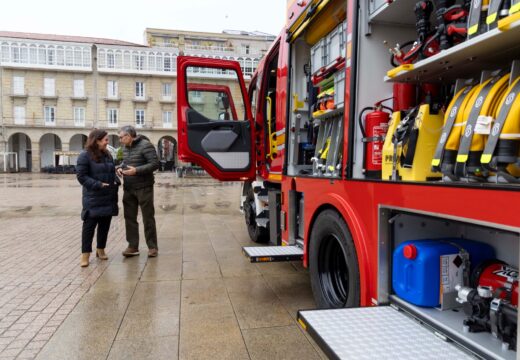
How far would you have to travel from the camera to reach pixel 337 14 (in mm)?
3633

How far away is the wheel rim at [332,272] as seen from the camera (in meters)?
3.46

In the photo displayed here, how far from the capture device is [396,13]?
2916 mm

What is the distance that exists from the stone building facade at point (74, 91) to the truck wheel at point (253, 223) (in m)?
45.5

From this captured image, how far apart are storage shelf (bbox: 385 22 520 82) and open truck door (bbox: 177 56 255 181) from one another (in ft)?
10.6

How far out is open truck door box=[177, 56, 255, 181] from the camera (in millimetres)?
5598

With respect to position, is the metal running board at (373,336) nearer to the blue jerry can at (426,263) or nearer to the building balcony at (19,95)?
the blue jerry can at (426,263)

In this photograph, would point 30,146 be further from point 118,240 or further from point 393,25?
point 393,25

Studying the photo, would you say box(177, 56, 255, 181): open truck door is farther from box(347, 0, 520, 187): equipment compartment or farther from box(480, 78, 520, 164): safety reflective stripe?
box(480, 78, 520, 164): safety reflective stripe

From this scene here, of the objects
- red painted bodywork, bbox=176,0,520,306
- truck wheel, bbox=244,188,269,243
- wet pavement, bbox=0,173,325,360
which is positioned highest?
red painted bodywork, bbox=176,0,520,306

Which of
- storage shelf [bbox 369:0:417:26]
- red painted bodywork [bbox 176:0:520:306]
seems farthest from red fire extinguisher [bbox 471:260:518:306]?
storage shelf [bbox 369:0:417:26]

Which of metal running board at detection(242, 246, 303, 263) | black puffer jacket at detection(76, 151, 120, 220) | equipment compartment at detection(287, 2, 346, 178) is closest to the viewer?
equipment compartment at detection(287, 2, 346, 178)

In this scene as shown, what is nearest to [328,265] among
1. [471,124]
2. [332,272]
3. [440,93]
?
[332,272]

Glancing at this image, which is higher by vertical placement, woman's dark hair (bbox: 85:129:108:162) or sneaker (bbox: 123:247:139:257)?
woman's dark hair (bbox: 85:129:108:162)

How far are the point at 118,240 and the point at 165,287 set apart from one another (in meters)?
3.22
